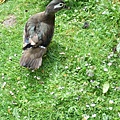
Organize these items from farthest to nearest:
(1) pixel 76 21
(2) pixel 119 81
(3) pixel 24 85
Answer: (1) pixel 76 21 < (3) pixel 24 85 < (2) pixel 119 81

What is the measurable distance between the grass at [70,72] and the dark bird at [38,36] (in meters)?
0.23

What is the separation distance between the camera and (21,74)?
17.8 feet

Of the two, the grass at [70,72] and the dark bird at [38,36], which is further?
the dark bird at [38,36]

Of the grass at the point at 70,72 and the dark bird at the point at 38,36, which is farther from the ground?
the dark bird at the point at 38,36

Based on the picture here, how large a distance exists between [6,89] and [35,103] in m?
0.62

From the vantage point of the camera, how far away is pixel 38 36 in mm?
5488

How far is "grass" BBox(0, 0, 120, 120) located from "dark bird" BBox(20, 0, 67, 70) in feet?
0.75

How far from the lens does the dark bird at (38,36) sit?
17.3 feet

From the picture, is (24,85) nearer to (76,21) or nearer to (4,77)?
(4,77)

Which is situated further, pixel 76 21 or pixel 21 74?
pixel 76 21

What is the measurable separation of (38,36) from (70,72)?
0.82m

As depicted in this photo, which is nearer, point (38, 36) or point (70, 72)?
point (70, 72)

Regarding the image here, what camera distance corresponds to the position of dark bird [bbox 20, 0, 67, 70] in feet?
17.3

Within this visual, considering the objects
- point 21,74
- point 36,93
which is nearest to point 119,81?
point 36,93
